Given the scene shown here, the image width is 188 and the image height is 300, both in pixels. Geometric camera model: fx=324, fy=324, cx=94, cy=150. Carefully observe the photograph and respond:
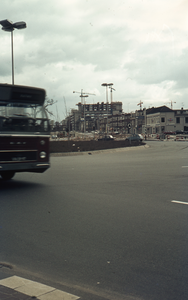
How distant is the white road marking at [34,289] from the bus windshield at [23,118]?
20.9ft

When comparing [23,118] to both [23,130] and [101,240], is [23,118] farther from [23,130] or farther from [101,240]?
[101,240]

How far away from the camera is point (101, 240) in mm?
4773

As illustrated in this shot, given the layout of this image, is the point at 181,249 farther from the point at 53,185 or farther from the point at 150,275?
the point at 53,185

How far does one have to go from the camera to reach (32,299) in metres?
3.07

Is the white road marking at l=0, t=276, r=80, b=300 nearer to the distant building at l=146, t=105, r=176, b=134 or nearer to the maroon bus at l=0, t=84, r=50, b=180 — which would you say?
the maroon bus at l=0, t=84, r=50, b=180

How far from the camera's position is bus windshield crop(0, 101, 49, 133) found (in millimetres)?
9414

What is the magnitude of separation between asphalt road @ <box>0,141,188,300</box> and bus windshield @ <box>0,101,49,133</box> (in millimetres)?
1978

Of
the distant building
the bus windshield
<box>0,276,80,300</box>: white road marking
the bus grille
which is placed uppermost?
the distant building

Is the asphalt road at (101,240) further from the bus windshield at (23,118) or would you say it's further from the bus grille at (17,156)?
the bus windshield at (23,118)

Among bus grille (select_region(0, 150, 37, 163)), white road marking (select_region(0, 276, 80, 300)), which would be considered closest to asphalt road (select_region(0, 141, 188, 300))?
white road marking (select_region(0, 276, 80, 300))

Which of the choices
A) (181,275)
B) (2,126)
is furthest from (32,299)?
(2,126)

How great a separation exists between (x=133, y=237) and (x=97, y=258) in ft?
3.10

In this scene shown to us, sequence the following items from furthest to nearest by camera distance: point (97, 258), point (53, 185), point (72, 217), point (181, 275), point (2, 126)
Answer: point (53, 185), point (2, 126), point (72, 217), point (97, 258), point (181, 275)

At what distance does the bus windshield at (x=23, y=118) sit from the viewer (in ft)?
30.9
